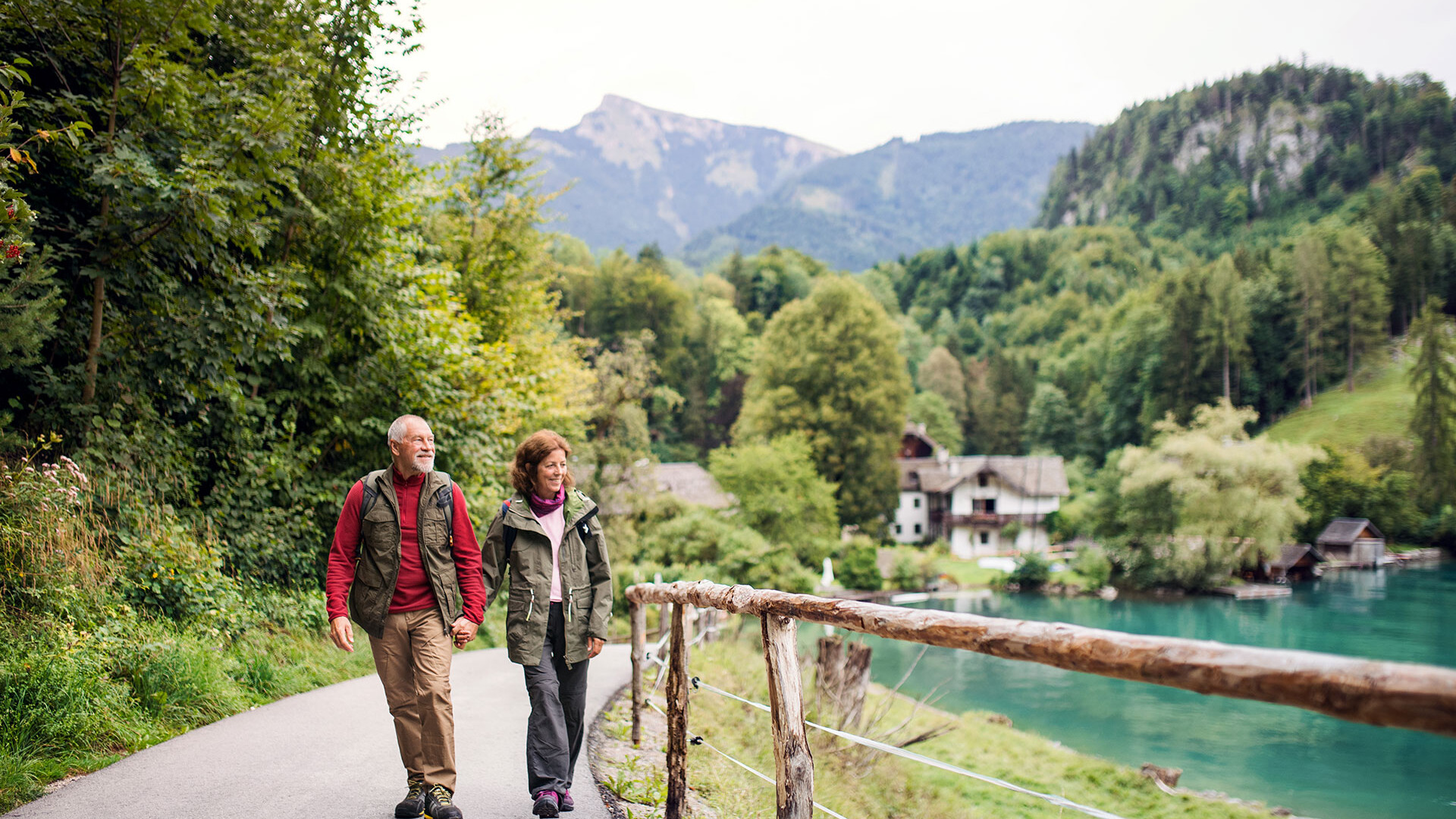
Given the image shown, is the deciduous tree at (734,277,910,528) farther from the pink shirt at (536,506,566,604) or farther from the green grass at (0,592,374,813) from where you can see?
the pink shirt at (536,506,566,604)

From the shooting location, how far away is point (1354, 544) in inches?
1938

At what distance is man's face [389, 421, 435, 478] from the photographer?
421cm

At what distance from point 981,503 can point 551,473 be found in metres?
54.8

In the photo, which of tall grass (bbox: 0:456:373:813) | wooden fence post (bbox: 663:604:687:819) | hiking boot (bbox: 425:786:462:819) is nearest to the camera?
hiking boot (bbox: 425:786:462:819)

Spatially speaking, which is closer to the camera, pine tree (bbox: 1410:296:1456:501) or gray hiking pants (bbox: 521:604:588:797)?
gray hiking pants (bbox: 521:604:588:797)

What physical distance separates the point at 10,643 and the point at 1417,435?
240ft

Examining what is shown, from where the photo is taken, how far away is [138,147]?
7766 mm

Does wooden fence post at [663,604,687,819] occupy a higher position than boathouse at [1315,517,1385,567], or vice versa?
wooden fence post at [663,604,687,819]

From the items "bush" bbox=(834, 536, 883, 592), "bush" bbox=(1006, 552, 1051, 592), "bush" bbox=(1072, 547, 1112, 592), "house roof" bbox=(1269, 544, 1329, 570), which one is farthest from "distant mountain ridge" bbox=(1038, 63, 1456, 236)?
"bush" bbox=(834, 536, 883, 592)

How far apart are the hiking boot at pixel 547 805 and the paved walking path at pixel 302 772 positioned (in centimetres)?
14

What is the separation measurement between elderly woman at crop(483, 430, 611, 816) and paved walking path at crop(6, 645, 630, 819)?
33 cm

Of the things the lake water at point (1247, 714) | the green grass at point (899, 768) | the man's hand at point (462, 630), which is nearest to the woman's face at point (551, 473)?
the man's hand at point (462, 630)

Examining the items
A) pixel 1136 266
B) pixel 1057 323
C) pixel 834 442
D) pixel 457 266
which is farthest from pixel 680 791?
pixel 1136 266

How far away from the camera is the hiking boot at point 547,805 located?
4.24 meters
